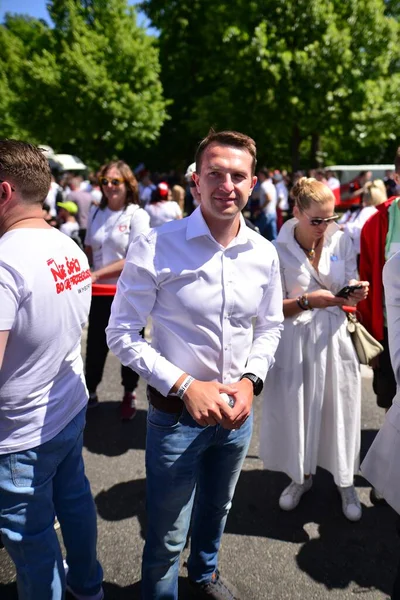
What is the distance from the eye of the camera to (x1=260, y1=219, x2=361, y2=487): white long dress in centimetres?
283

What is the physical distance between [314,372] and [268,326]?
31.7 inches

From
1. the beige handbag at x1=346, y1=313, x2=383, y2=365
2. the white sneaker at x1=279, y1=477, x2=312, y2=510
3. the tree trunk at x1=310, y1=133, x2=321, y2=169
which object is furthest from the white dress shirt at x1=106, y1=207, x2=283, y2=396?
the tree trunk at x1=310, y1=133, x2=321, y2=169

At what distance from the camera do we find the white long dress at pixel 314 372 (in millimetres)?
2832

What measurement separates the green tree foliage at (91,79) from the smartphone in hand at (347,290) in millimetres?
20559

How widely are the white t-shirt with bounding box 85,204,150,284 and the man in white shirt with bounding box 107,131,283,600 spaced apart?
185cm

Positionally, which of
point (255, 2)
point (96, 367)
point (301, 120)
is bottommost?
point (96, 367)

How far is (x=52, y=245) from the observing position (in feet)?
6.05

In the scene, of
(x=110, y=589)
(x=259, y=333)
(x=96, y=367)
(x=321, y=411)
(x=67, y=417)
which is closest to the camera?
(x=67, y=417)

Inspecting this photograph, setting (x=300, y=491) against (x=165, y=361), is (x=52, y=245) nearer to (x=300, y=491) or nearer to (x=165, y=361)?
(x=165, y=361)

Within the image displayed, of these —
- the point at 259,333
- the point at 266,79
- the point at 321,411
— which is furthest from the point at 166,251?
the point at 266,79

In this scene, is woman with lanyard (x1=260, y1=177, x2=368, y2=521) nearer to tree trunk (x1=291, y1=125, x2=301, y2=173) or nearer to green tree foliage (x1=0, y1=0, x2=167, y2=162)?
tree trunk (x1=291, y1=125, x2=301, y2=173)

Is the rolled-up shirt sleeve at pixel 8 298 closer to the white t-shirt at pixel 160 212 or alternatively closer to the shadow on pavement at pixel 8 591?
the shadow on pavement at pixel 8 591

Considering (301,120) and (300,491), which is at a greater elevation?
(301,120)

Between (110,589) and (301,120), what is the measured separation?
18.2 m
